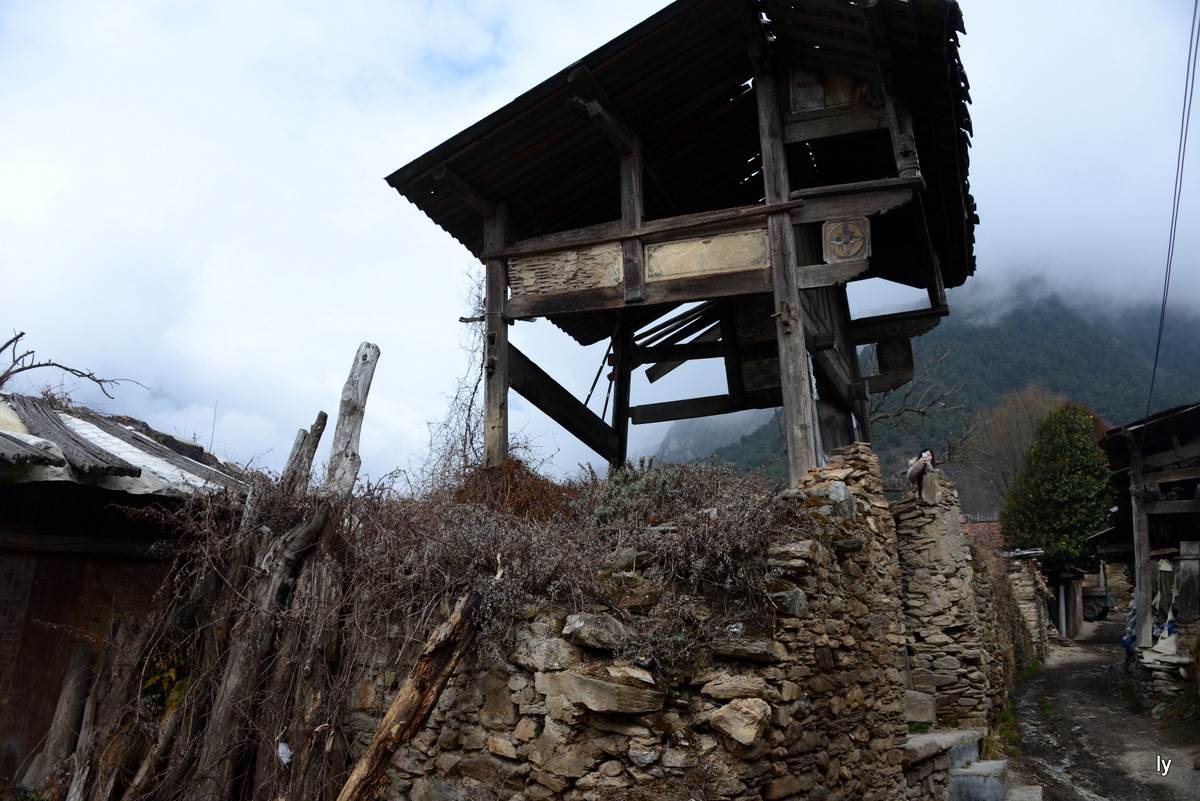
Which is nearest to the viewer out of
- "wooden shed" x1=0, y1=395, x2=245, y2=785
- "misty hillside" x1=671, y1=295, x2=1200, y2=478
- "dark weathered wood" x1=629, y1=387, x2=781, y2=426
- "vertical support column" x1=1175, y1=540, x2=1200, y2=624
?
"wooden shed" x1=0, y1=395, x2=245, y2=785

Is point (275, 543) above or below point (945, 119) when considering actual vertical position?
below

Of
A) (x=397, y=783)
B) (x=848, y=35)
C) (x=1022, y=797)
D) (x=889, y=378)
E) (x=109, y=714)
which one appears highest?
(x=848, y=35)

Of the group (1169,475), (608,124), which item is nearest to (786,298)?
(608,124)

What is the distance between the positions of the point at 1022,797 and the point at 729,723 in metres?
4.85

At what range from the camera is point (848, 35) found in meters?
7.47

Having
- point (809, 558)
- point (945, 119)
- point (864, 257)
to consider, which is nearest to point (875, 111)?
point (945, 119)

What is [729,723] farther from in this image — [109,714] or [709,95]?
[709,95]

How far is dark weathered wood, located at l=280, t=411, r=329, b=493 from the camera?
5.56 m

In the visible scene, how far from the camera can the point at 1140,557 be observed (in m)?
13.6

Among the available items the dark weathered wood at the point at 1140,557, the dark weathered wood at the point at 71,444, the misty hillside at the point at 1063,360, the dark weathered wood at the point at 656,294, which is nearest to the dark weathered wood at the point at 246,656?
the dark weathered wood at the point at 71,444

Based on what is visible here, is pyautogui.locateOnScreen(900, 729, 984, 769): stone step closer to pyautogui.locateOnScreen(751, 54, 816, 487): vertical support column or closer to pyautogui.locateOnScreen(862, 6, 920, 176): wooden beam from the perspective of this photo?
pyautogui.locateOnScreen(751, 54, 816, 487): vertical support column

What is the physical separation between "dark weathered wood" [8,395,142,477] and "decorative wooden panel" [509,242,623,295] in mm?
4641

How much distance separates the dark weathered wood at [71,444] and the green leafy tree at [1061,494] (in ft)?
79.9

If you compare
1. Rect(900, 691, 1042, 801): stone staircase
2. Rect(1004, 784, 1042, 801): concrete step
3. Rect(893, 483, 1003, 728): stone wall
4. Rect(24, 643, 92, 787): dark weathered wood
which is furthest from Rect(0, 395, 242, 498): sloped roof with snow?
Rect(1004, 784, 1042, 801): concrete step
